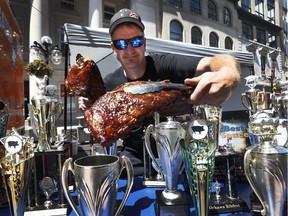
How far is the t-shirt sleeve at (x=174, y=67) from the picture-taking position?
1.54m

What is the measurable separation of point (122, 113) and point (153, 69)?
3.13ft

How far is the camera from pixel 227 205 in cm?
81

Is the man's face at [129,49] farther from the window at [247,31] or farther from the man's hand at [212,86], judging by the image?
the window at [247,31]

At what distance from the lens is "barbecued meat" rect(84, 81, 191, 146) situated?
2.31 ft

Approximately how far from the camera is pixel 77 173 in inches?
23.5

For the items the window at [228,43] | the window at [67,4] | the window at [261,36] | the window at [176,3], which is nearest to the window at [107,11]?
the window at [67,4]

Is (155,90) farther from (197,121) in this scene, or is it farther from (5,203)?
(5,203)

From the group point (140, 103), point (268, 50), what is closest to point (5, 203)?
point (140, 103)

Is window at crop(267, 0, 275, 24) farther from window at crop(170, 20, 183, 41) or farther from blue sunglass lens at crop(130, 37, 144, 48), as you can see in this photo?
blue sunglass lens at crop(130, 37, 144, 48)

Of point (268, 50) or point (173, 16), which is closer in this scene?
point (173, 16)

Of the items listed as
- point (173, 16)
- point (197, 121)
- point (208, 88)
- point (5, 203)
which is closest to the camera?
point (197, 121)

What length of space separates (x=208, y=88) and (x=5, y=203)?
91cm

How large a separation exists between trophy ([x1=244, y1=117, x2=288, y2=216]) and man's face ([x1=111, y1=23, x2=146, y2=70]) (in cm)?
82

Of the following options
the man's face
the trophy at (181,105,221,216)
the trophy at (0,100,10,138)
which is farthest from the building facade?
the trophy at (181,105,221,216)
